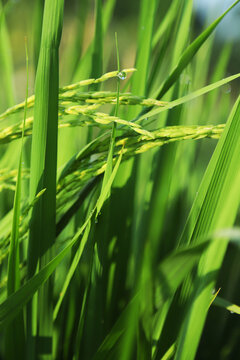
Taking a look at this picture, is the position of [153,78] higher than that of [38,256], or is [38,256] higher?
[153,78]

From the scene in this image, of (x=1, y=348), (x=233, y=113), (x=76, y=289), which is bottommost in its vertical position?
(x=1, y=348)

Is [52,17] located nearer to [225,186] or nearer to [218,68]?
[225,186]

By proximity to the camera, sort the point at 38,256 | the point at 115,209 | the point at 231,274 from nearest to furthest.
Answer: the point at 38,256
the point at 115,209
the point at 231,274

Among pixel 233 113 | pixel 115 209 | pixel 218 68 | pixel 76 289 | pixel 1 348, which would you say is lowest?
pixel 1 348

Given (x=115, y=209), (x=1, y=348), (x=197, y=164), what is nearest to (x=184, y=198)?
(x=197, y=164)

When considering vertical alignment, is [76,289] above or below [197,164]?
below

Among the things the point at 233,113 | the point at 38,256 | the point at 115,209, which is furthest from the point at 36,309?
the point at 233,113

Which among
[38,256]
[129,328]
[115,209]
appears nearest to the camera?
[129,328]

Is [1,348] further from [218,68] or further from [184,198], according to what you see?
[218,68]

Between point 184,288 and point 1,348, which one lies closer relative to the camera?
point 184,288
